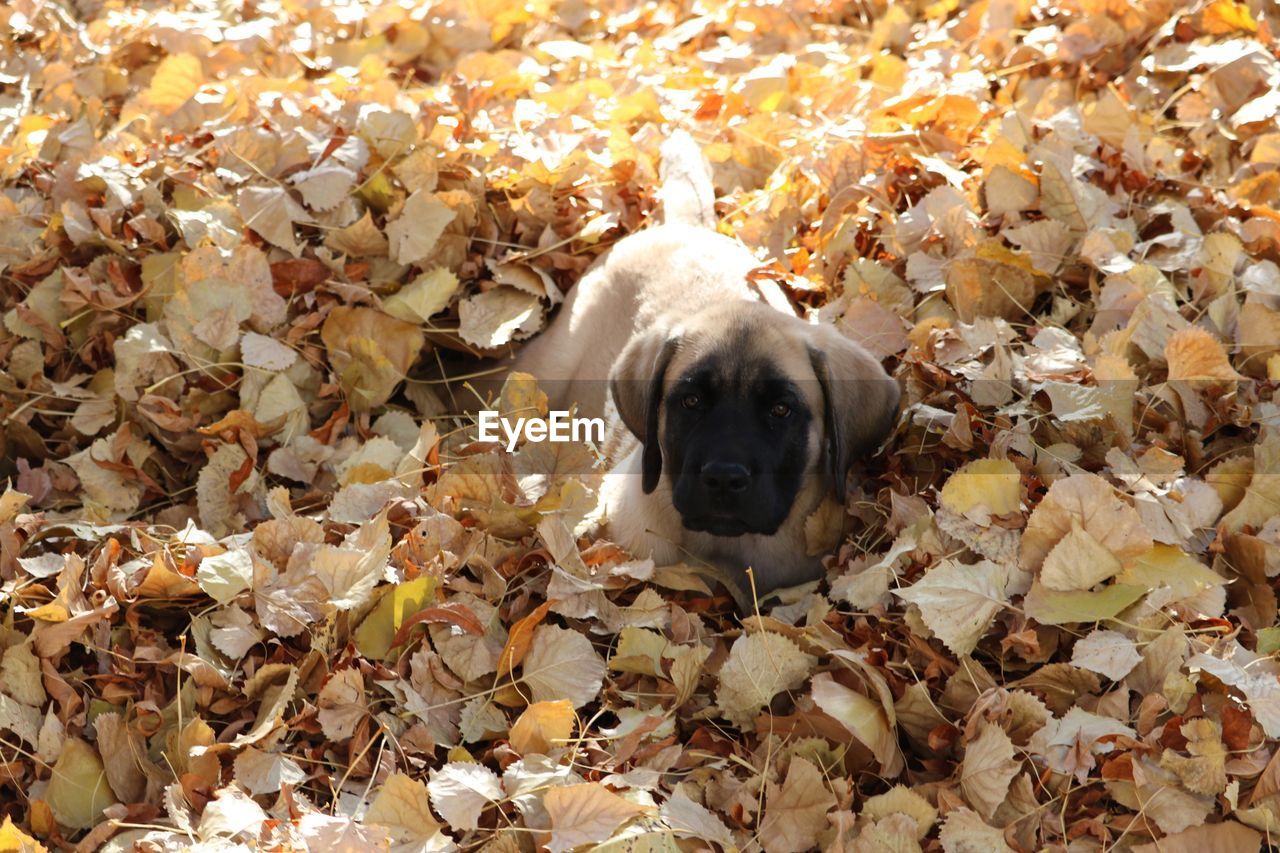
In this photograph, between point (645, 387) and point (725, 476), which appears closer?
point (725, 476)

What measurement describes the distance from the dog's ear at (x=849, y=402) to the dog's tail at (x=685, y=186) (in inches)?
50.1

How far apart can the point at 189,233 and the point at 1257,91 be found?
3792 millimetres

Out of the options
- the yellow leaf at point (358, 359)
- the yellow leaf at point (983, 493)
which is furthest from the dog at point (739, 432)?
the yellow leaf at point (358, 359)

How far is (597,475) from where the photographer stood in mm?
3998

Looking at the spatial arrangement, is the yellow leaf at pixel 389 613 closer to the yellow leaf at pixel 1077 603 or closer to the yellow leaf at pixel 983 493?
the yellow leaf at pixel 983 493

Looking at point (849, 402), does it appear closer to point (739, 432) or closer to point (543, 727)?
point (739, 432)

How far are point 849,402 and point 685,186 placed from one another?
151 centimetres

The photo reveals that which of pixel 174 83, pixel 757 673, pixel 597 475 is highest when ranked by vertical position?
pixel 174 83


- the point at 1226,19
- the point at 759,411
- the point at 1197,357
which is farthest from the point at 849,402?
the point at 1226,19

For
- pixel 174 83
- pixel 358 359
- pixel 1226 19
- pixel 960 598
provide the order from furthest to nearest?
1. pixel 174 83
2. pixel 1226 19
3. pixel 358 359
4. pixel 960 598

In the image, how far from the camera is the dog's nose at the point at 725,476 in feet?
11.1

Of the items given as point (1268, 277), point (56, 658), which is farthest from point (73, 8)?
point (1268, 277)

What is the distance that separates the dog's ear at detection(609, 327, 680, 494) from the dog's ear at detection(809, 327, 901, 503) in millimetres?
433

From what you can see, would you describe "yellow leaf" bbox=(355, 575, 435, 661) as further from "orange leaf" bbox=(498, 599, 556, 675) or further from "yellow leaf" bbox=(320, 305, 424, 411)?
"yellow leaf" bbox=(320, 305, 424, 411)
